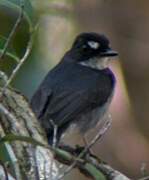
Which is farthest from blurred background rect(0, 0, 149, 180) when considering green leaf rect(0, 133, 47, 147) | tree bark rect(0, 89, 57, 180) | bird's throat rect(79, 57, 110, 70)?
green leaf rect(0, 133, 47, 147)

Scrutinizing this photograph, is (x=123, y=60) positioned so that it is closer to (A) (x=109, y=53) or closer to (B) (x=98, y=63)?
(B) (x=98, y=63)

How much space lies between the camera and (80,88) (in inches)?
244

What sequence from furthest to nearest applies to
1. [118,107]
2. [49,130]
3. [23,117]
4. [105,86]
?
[118,107] < [105,86] < [49,130] < [23,117]

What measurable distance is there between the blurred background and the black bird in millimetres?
316

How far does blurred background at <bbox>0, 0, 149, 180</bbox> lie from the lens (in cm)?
685

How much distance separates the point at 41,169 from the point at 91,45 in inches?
157

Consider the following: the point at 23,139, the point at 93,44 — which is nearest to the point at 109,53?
the point at 93,44

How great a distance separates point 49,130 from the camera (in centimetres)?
522

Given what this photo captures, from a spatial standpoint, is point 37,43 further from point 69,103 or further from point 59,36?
point 59,36

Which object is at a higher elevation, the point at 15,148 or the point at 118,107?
the point at 15,148

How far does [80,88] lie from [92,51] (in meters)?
0.42

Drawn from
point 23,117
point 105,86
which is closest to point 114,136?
point 105,86

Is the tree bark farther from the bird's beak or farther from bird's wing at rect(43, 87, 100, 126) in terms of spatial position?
the bird's beak

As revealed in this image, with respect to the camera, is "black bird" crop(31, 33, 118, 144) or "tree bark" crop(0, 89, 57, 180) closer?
"tree bark" crop(0, 89, 57, 180)
